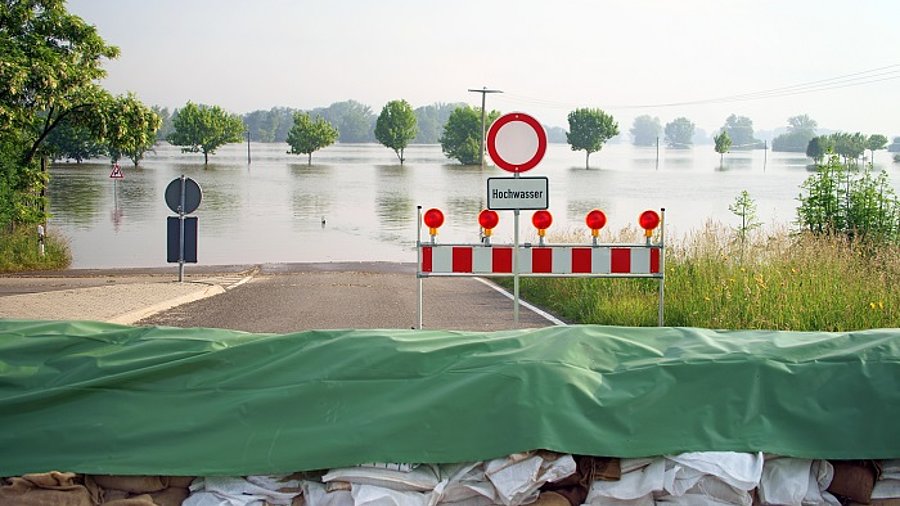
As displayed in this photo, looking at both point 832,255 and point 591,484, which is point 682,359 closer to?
point 591,484

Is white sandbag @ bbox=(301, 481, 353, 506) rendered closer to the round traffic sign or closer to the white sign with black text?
the white sign with black text

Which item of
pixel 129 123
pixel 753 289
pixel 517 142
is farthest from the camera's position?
pixel 129 123

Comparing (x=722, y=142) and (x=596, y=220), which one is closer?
(x=596, y=220)

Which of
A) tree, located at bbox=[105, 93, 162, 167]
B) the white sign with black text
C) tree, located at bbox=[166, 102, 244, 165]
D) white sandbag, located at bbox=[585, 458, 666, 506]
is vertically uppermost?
tree, located at bbox=[166, 102, 244, 165]

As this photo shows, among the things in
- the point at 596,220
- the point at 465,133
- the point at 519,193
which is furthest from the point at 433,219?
the point at 465,133

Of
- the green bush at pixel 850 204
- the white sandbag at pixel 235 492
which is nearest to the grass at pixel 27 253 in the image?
the green bush at pixel 850 204

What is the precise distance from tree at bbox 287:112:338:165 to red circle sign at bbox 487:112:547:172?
475 ft

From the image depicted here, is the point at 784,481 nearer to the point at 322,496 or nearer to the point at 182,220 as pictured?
the point at 322,496

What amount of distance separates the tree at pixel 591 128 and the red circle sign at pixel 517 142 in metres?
138

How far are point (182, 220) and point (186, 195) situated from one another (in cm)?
48

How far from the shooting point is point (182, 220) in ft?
62.4

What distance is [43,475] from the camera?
450 cm

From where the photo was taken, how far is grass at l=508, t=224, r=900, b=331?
11570mm

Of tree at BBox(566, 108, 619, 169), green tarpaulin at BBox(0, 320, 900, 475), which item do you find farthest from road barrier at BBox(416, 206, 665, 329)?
tree at BBox(566, 108, 619, 169)
